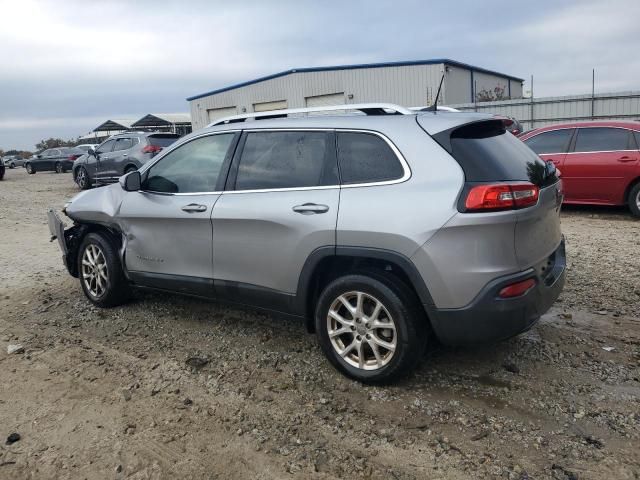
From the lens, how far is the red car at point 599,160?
869 centimetres

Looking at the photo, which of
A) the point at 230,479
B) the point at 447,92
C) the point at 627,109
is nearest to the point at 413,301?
the point at 230,479

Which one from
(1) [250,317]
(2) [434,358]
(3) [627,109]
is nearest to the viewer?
(2) [434,358]

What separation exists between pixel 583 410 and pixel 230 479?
2059 mm

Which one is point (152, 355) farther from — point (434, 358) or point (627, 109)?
point (627, 109)

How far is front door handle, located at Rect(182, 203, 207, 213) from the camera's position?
4.25 m

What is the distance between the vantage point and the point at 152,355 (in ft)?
13.8

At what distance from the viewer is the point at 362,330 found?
3.52 meters

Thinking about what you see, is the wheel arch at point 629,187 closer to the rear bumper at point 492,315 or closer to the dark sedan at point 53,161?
the rear bumper at point 492,315

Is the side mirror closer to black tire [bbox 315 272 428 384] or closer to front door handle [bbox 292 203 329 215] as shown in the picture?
front door handle [bbox 292 203 329 215]

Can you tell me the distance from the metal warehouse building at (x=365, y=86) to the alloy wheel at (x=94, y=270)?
67.5ft

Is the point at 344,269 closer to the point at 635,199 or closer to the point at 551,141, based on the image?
the point at 635,199

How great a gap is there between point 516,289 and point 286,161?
180cm

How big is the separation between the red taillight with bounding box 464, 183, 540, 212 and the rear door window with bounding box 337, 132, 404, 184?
0.48m

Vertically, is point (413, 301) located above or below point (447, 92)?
below
